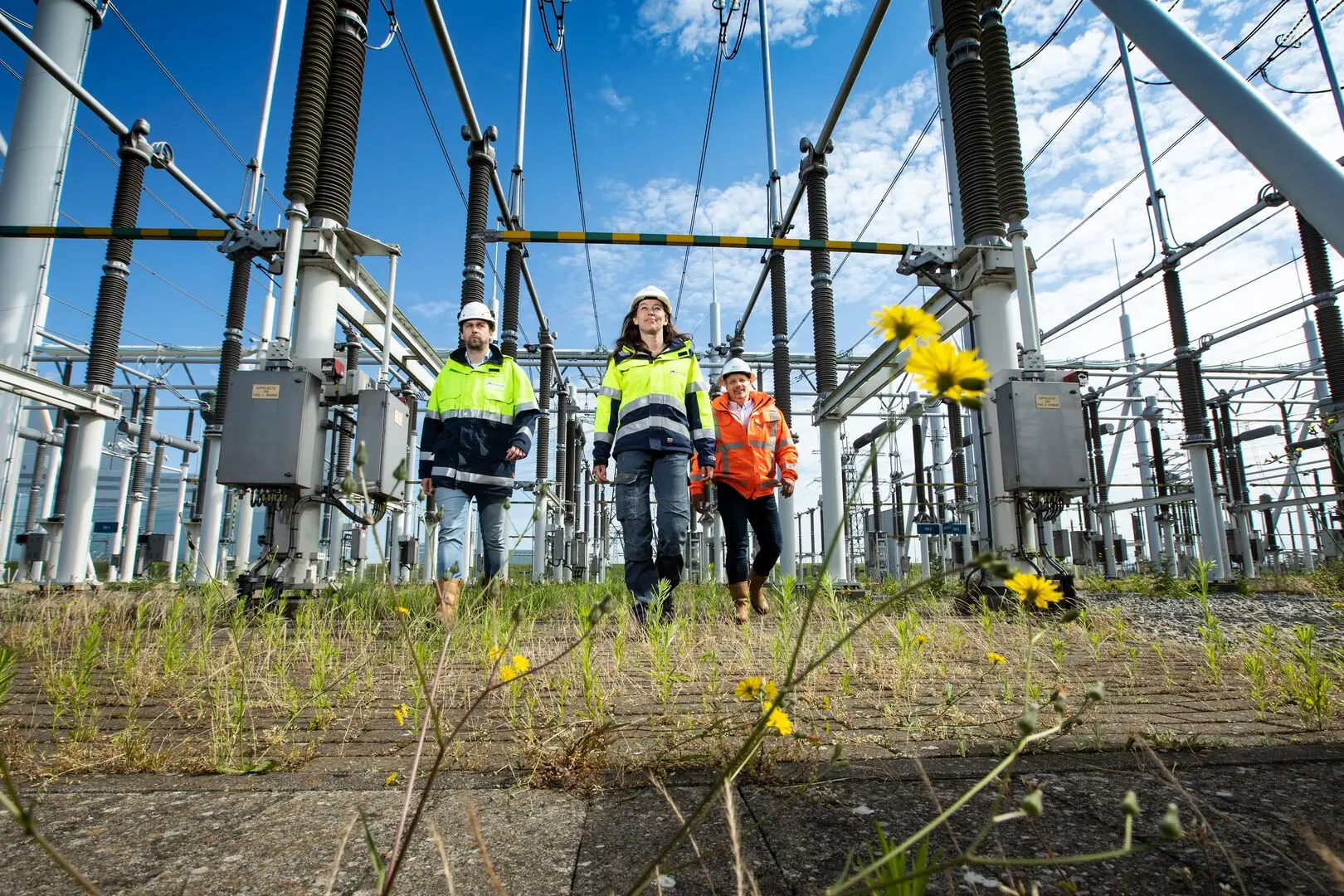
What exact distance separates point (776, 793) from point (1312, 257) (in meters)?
11.5

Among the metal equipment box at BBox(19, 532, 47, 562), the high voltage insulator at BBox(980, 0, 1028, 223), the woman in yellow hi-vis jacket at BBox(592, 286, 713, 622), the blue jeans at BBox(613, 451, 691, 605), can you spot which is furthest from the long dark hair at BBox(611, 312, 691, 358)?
the metal equipment box at BBox(19, 532, 47, 562)

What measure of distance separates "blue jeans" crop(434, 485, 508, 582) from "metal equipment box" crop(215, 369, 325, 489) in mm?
829

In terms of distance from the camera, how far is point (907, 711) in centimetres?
180

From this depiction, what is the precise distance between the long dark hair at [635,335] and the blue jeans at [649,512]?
0.69 metres

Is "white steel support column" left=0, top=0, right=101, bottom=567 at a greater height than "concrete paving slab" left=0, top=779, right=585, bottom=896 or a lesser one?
greater

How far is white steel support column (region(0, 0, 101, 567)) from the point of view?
20.7 feet

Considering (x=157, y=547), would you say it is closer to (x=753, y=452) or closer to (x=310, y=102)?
(x=310, y=102)

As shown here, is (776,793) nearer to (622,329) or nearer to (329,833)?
(329,833)

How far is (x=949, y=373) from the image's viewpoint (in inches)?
25.0

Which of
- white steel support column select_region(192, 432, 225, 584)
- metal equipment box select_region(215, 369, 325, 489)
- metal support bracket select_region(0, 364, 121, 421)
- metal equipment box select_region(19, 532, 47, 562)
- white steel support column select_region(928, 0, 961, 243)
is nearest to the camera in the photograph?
metal equipment box select_region(215, 369, 325, 489)

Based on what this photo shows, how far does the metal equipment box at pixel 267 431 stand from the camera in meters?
4.08

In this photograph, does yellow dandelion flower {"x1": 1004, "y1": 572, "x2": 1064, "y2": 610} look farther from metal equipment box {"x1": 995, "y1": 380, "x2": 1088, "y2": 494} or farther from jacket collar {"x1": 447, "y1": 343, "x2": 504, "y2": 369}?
jacket collar {"x1": 447, "y1": 343, "x2": 504, "y2": 369}

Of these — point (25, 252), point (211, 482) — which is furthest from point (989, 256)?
point (211, 482)

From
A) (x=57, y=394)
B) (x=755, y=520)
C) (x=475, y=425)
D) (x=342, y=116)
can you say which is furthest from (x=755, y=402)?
(x=57, y=394)
